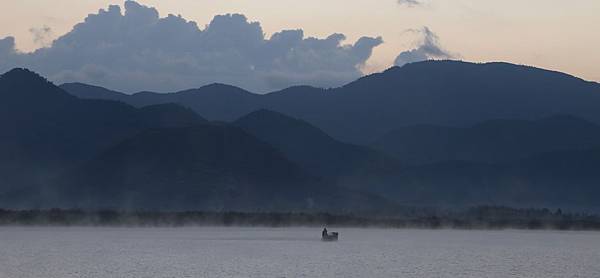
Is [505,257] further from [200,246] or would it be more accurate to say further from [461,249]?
[200,246]

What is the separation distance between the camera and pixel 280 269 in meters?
120

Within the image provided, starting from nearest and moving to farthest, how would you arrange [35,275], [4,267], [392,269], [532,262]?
[35,275], [4,267], [392,269], [532,262]

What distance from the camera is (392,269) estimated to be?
124 meters

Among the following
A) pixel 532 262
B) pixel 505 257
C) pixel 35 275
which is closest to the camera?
pixel 35 275

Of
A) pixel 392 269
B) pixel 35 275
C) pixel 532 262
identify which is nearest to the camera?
pixel 35 275

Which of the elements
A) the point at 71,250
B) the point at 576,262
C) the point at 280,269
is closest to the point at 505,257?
the point at 576,262

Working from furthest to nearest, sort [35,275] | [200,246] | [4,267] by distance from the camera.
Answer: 1. [200,246]
2. [4,267]
3. [35,275]

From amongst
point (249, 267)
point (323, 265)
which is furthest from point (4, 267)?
point (323, 265)

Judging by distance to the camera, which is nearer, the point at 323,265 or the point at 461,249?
the point at 323,265

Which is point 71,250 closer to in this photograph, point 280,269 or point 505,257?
point 280,269

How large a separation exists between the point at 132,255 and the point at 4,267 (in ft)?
105

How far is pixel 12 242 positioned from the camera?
183500 mm

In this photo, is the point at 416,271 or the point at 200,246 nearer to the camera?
the point at 416,271

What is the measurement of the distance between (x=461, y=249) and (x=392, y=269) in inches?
2415
